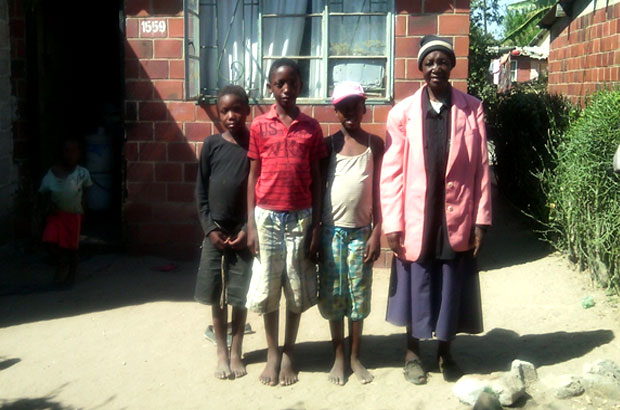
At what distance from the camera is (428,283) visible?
3984 mm

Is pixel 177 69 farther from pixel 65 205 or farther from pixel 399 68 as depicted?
pixel 399 68

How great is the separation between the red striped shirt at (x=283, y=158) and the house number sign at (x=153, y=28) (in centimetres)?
300

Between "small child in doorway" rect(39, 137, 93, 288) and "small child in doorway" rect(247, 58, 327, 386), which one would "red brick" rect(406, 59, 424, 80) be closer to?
"small child in doorway" rect(247, 58, 327, 386)

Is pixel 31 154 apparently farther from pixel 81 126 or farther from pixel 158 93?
pixel 81 126

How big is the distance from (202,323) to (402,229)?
73.1 inches

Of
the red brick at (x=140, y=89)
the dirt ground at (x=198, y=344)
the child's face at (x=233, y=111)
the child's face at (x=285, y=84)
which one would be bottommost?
the dirt ground at (x=198, y=344)

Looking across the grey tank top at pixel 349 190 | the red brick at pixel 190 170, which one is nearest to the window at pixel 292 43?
the red brick at pixel 190 170

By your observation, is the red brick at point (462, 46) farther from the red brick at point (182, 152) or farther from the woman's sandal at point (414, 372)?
the woman's sandal at point (414, 372)

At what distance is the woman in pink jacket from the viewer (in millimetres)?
3900

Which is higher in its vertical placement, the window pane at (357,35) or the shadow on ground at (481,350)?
the window pane at (357,35)

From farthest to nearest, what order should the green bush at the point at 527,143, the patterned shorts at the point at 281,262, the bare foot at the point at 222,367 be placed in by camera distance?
the green bush at the point at 527,143 < the bare foot at the point at 222,367 < the patterned shorts at the point at 281,262

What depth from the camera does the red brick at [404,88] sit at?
21.0ft

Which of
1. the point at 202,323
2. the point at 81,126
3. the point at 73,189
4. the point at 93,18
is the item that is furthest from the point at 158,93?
the point at 93,18

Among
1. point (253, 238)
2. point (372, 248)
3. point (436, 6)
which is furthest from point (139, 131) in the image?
point (372, 248)
